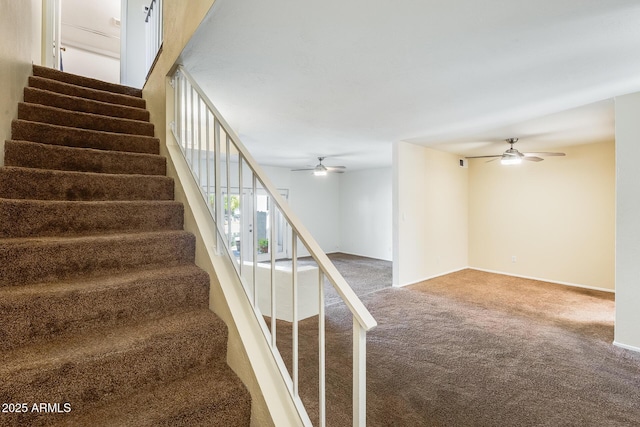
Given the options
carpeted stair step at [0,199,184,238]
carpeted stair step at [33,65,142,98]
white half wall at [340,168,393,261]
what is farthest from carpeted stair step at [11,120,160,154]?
white half wall at [340,168,393,261]

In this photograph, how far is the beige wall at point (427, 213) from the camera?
4.86 metres

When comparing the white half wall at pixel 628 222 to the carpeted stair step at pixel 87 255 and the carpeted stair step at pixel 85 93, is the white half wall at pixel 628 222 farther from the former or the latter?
the carpeted stair step at pixel 85 93

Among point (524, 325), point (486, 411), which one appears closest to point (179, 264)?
point (486, 411)

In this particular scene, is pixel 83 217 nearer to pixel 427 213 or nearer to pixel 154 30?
pixel 154 30

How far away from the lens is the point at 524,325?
11.0 feet

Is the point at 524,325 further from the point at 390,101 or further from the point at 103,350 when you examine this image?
the point at 103,350

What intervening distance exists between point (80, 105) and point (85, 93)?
0.27m

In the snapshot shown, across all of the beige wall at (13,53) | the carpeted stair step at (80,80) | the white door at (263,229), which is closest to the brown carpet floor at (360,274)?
the white door at (263,229)

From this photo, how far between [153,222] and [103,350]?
97cm

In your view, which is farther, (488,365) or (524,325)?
(524,325)

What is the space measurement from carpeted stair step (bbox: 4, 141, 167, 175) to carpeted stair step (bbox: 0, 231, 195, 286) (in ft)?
2.41

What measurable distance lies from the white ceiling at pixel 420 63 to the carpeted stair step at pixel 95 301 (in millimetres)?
1554

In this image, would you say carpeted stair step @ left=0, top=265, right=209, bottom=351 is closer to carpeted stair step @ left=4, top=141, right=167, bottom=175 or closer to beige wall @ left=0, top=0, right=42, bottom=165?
carpeted stair step @ left=4, top=141, right=167, bottom=175

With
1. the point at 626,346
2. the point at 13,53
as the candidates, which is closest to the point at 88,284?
the point at 13,53
